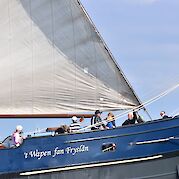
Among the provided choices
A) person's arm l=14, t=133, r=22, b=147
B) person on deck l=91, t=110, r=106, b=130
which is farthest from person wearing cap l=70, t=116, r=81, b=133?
person's arm l=14, t=133, r=22, b=147

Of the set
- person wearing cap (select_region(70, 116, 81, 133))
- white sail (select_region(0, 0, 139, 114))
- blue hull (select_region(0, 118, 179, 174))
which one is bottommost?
blue hull (select_region(0, 118, 179, 174))

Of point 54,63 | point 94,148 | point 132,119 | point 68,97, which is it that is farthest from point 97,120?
point 54,63

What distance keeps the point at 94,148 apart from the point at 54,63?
3.26 m

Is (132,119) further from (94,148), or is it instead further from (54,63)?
(54,63)

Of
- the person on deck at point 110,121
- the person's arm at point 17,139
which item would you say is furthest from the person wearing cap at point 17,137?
the person on deck at point 110,121

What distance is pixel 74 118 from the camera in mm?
20234

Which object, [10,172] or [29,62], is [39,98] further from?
[10,172]

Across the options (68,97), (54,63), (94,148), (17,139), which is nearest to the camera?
(94,148)

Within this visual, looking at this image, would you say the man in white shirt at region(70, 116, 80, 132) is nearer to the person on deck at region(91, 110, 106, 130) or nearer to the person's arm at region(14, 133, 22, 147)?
the person on deck at region(91, 110, 106, 130)

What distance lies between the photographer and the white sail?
20891 mm

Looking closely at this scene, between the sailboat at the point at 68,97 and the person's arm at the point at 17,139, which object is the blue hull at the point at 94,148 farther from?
the person's arm at the point at 17,139

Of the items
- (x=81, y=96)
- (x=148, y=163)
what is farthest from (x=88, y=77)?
(x=148, y=163)

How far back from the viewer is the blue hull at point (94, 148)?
62.8ft

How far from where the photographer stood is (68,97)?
2097cm
